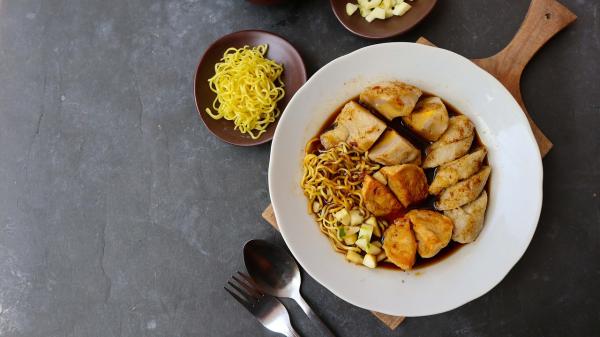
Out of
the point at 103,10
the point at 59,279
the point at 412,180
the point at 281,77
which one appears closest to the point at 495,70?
the point at 412,180

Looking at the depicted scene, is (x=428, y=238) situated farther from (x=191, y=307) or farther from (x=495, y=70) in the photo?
(x=191, y=307)

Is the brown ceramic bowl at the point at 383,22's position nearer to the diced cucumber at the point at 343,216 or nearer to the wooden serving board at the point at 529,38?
the wooden serving board at the point at 529,38

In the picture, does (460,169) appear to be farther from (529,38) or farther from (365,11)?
(365,11)

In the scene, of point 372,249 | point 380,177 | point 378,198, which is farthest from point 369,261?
point 380,177

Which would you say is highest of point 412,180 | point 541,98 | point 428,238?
point 541,98

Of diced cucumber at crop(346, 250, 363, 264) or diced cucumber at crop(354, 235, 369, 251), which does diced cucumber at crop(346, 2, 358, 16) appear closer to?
diced cucumber at crop(354, 235, 369, 251)

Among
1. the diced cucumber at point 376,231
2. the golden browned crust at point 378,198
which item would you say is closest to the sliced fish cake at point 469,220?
the golden browned crust at point 378,198

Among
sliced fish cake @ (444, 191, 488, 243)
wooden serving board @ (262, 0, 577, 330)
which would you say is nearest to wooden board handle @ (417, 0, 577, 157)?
wooden serving board @ (262, 0, 577, 330)
